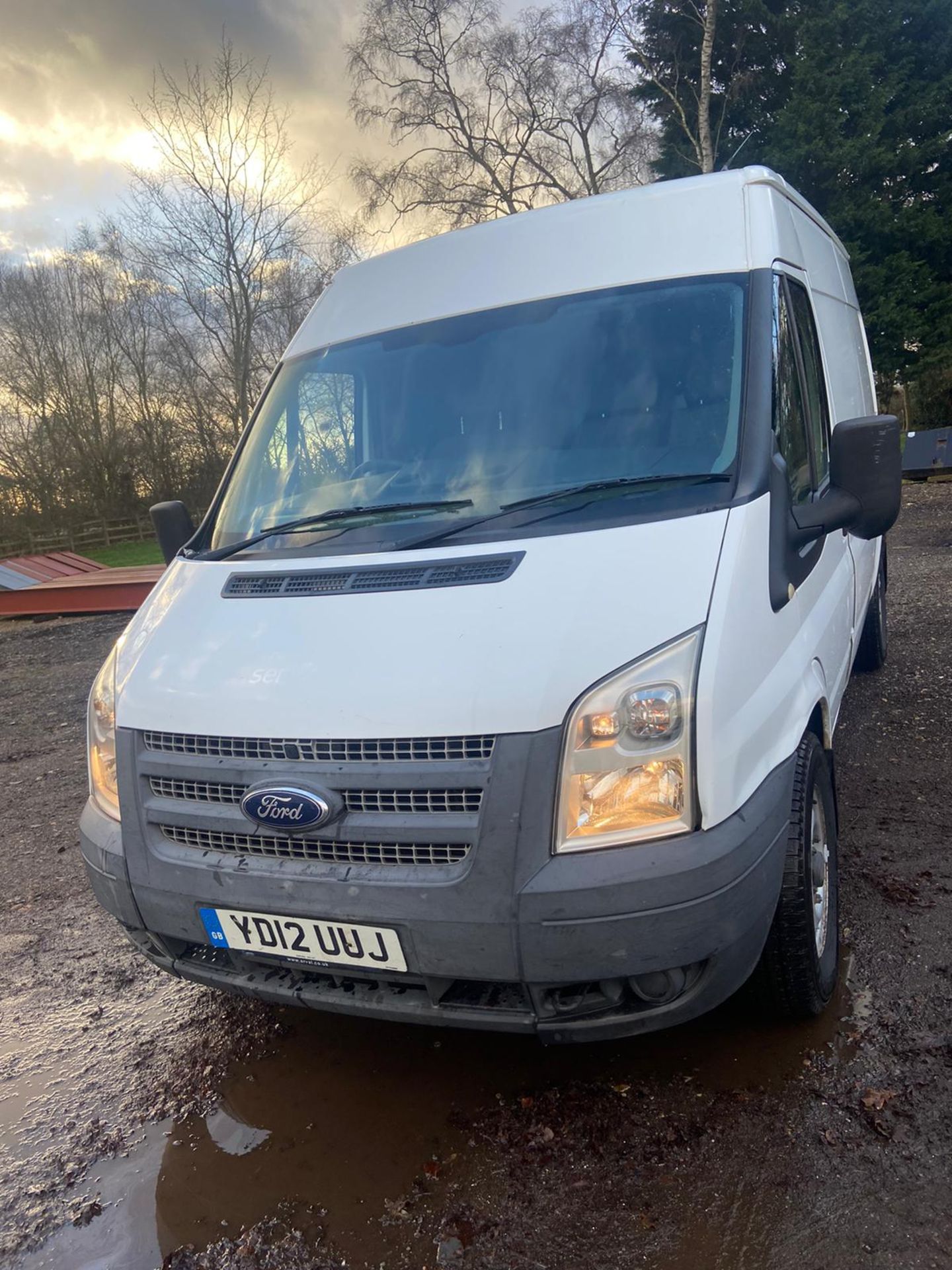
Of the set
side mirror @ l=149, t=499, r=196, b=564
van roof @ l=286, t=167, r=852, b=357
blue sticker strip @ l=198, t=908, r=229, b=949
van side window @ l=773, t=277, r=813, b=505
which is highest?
van roof @ l=286, t=167, r=852, b=357

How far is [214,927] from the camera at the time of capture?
238 cm

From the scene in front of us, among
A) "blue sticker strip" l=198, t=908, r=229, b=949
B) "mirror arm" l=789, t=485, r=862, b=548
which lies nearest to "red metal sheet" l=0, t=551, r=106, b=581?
"blue sticker strip" l=198, t=908, r=229, b=949

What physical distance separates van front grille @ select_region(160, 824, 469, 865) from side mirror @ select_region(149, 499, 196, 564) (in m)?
1.63

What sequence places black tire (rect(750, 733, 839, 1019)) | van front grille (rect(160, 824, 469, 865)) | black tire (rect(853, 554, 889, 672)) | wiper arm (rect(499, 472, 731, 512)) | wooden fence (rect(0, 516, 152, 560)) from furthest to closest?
wooden fence (rect(0, 516, 152, 560))
black tire (rect(853, 554, 889, 672))
wiper arm (rect(499, 472, 731, 512))
black tire (rect(750, 733, 839, 1019))
van front grille (rect(160, 824, 469, 865))

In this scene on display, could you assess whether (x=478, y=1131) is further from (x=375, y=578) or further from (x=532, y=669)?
(x=375, y=578)

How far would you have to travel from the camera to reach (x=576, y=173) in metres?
24.4

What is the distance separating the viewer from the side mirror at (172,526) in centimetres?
374

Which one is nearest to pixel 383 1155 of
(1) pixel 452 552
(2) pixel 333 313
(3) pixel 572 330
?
(1) pixel 452 552

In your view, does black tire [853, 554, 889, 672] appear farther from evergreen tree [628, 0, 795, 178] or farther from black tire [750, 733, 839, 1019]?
evergreen tree [628, 0, 795, 178]

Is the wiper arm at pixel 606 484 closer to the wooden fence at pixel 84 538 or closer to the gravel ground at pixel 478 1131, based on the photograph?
the gravel ground at pixel 478 1131

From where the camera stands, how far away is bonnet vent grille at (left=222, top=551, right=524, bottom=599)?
2.40 metres

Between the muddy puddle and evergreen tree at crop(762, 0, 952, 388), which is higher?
evergreen tree at crop(762, 0, 952, 388)

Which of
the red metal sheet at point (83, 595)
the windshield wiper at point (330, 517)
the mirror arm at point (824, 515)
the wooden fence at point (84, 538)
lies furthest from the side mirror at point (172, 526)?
the wooden fence at point (84, 538)

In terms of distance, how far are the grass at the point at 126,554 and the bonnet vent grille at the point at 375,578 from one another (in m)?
25.7
